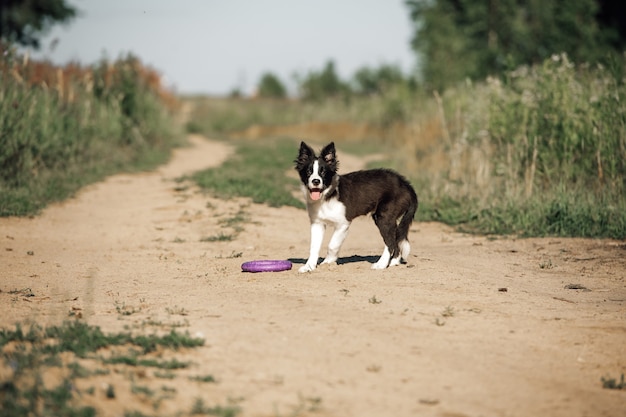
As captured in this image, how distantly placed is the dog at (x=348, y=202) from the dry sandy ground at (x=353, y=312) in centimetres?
24

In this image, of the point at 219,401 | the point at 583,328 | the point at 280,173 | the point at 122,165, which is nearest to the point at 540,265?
the point at 583,328

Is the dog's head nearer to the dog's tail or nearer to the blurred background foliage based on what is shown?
the dog's tail

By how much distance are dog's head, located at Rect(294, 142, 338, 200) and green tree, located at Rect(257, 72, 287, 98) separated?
63732 mm

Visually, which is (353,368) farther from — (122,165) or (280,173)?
(122,165)

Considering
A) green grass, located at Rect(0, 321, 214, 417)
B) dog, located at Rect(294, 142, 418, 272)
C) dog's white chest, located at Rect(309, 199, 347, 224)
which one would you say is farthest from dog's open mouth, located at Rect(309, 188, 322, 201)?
green grass, located at Rect(0, 321, 214, 417)

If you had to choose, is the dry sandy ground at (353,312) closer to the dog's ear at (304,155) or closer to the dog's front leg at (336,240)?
the dog's front leg at (336,240)

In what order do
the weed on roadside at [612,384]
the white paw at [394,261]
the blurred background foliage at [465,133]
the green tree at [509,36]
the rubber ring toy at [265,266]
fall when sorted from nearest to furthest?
the weed on roadside at [612,384], the rubber ring toy at [265,266], the white paw at [394,261], the blurred background foliage at [465,133], the green tree at [509,36]

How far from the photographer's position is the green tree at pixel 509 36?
3334 cm

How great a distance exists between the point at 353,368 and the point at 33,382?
201cm

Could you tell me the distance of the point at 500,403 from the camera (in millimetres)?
4852

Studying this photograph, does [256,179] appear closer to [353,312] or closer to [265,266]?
[265,266]

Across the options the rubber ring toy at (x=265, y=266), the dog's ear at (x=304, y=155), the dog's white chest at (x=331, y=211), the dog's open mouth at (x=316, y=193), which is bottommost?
the rubber ring toy at (x=265, y=266)

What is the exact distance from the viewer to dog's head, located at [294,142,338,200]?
321 inches

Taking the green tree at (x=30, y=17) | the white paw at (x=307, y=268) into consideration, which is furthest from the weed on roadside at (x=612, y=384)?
the green tree at (x=30, y=17)
